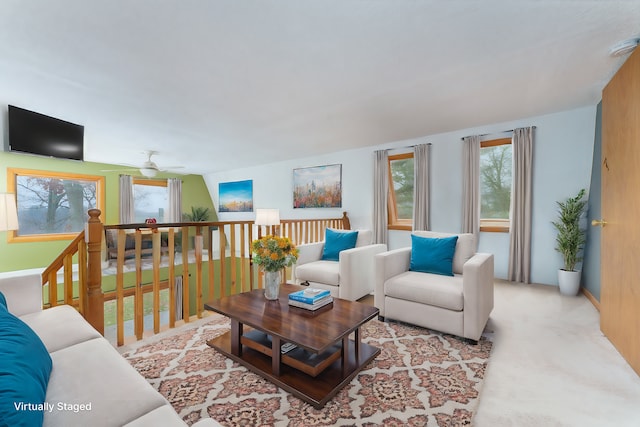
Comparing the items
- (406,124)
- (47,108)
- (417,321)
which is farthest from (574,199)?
(47,108)

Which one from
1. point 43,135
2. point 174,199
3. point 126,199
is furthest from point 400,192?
point 126,199

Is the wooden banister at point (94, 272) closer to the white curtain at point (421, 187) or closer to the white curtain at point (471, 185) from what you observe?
the white curtain at point (421, 187)

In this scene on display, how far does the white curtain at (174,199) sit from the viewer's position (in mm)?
7559

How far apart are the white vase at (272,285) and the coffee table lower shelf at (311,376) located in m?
0.39

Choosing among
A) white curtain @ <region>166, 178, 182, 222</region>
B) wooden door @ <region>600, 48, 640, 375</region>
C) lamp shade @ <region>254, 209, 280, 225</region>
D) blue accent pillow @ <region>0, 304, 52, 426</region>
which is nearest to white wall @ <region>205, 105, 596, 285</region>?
wooden door @ <region>600, 48, 640, 375</region>

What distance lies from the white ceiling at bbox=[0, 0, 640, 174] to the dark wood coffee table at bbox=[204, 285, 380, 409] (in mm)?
1917

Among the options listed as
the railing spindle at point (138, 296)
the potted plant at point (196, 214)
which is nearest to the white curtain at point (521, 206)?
the railing spindle at point (138, 296)

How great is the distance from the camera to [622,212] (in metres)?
1.98

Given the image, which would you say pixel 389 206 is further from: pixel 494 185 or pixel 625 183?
pixel 625 183

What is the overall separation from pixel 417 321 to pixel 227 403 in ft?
5.31

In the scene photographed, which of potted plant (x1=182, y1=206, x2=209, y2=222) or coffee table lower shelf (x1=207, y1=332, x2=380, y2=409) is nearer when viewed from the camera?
coffee table lower shelf (x1=207, y1=332, x2=380, y2=409)

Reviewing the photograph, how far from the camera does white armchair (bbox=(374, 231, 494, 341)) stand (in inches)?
85.0

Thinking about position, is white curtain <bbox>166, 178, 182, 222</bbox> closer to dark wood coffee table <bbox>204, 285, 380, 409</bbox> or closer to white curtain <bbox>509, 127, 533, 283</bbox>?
dark wood coffee table <bbox>204, 285, 380, 409</bbox>

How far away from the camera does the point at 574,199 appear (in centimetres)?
347
